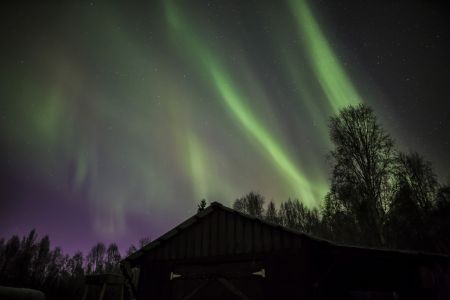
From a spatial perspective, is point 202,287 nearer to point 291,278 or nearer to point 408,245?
point 291,278

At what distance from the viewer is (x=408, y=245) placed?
25625 mm

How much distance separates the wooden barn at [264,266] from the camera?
884 cm

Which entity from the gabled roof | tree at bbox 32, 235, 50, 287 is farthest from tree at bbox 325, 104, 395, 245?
tree at bbox 32, 235, 50, 287

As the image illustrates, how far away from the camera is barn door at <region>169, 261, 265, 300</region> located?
9.74 m

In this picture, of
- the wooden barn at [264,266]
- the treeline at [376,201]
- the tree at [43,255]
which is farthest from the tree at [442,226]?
the tree at [43,255]

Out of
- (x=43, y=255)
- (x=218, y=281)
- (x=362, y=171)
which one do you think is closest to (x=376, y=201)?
(x=362, y=171)

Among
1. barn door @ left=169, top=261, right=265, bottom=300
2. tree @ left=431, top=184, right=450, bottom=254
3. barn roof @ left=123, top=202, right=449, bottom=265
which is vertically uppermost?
tree @ left=431, top=184, right=450, bottom=254

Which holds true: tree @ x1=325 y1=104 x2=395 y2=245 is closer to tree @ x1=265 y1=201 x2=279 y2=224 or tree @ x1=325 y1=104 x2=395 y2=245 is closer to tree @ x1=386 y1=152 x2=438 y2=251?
tree @ x1=386 y1=152 x2=438 y2=251

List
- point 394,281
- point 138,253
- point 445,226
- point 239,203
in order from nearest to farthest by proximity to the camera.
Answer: point 394,281 < point 138,253 < point 445,226 < point 239,203

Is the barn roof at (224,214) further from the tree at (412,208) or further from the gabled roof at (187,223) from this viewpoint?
the tree at (412,208)

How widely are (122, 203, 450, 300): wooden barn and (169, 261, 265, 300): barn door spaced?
0.10ft

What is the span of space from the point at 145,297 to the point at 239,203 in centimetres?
3627

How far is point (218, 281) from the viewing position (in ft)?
34.6

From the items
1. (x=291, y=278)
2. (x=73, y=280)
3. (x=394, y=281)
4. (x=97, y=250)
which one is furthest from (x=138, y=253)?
(x=97, y=250)
